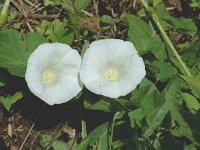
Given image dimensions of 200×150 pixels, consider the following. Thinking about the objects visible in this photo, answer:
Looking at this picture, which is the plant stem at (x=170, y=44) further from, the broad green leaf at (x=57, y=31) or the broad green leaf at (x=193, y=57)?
the broad green leaf at (x=57, y=31)

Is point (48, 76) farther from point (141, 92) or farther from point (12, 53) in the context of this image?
point (141, 92)

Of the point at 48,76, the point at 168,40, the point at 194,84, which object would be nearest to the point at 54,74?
the point at 48,76

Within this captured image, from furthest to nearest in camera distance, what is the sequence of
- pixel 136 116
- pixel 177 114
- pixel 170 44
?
1. pixel 170 44
2. pixel 136 116
3. pixel 177 114

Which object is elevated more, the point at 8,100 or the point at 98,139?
the point at 8,100

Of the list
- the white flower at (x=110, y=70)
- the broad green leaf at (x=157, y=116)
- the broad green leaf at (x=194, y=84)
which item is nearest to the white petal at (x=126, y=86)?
the white flower at (x=110, y=70)

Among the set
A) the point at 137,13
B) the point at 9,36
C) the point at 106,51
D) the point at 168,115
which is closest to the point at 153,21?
the point at 137,13

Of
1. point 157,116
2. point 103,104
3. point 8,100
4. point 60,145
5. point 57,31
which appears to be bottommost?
point 60,145
